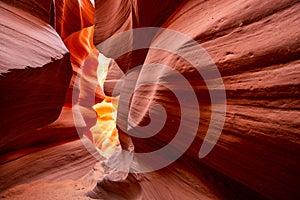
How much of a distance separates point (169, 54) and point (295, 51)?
3.11 ft

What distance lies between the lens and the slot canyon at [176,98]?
1231 mm

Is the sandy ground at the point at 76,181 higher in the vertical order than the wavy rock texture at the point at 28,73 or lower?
lower

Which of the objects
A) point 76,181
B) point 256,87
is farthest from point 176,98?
point 76,181

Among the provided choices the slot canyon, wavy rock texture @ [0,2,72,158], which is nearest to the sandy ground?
the slot canyon

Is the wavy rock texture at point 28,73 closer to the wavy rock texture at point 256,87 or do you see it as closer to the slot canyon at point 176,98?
the slot canyon at point 176,98

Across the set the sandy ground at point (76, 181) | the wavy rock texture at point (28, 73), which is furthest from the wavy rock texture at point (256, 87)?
the wavy rock texture at point (28, 73)

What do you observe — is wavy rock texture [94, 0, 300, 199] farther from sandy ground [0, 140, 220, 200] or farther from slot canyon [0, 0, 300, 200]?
sandy ground [0, 140, 220, 200]

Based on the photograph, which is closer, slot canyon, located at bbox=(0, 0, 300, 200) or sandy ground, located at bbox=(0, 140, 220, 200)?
slot canyon, located at bbox=(0, 0, 300, 200)

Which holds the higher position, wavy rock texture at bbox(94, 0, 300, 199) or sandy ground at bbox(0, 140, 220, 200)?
wavy rock texture at bbox(94, 0, 300, 199)

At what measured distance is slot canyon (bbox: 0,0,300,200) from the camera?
1.23 m

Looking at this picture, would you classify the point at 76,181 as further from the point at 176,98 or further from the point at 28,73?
the point at 176,98

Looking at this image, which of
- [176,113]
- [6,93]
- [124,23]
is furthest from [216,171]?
[124,23]

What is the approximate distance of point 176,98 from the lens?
175 centimetres

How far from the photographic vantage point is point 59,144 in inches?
187
